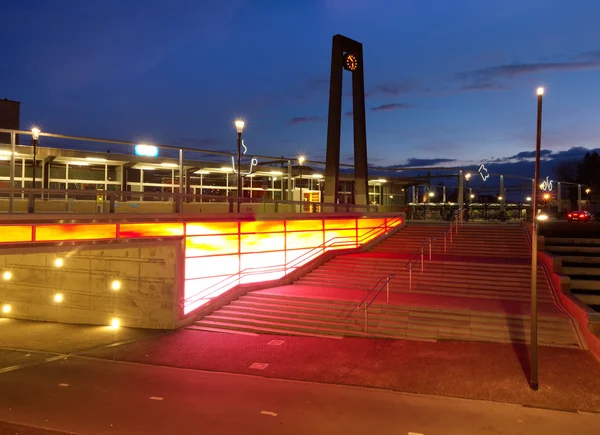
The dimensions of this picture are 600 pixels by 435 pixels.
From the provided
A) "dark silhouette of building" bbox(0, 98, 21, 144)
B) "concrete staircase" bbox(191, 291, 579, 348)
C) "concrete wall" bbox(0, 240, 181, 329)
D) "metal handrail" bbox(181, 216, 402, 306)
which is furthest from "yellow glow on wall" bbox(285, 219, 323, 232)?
"dark silhouette of building" bbox(0, 98, 21, 144)

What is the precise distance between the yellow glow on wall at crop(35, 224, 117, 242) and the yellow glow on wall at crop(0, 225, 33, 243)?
0.23m

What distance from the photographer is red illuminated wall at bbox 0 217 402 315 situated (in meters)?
14.2

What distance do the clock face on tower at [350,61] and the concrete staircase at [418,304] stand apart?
13.1 metres

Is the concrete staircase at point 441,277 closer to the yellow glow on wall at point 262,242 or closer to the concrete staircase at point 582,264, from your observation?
the concrete staircase at point 582,264

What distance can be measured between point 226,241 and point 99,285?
17.2 feet

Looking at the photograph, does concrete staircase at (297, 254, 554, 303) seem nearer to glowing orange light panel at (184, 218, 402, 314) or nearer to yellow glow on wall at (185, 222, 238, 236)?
glowing orange light panel at (184, 218, 402, 314)

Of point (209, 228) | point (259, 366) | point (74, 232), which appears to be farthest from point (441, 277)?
point (74, 232)

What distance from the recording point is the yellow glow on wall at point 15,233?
1237cm

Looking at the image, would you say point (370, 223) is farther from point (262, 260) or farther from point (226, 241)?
point (226, 241)

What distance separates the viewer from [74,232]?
14141 mm

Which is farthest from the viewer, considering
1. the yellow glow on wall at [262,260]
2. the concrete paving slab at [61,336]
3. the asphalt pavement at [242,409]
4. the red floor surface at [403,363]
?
the yellow glow on wall at [262,260]

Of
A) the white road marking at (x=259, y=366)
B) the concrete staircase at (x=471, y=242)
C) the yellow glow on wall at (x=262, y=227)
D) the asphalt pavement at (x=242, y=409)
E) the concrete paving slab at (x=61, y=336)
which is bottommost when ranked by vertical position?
the concrete paving slab at (x=61, y=336)

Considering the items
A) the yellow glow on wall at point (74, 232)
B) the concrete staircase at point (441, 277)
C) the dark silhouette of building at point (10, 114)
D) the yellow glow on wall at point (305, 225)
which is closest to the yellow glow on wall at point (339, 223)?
the yellow glow on wall at point (305, 225)

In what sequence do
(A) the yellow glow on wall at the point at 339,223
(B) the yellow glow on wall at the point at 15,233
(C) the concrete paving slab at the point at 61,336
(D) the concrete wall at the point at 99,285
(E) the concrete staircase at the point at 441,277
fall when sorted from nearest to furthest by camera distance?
(B) the yellow glow on wall at the point at 15,233 → (C) the concrete paving slab at the point at 61,336 → (D) the concrete wall at the point at 99,285 → (E) the concrete staircase at the point at 441,277 → (A) the yellow glow on wall at the point at 339,223
